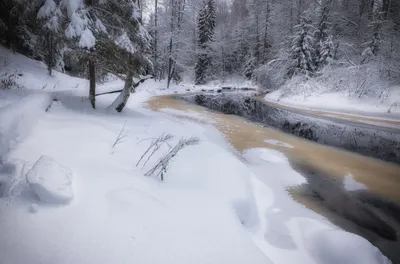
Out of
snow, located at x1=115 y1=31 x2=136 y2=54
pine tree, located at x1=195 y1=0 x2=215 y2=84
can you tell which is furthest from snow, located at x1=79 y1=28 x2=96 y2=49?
pine tree, located at x1=195 y1=0 x2=215 y2=84

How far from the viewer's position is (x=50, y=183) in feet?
9.45

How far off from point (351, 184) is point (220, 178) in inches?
152

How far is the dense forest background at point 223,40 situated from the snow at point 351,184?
774cm

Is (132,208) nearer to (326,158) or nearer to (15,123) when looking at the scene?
(15,123)

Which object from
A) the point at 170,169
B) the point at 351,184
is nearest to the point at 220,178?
the point at 170,169

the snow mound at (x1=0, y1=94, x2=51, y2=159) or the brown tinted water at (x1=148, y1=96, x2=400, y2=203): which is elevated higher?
the snow mound at (x1=0, y1=94, x2=51, y2=159)

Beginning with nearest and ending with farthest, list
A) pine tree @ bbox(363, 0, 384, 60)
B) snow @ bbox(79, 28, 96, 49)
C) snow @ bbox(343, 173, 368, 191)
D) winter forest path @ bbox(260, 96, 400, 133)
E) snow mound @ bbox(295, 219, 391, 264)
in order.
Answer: snow mound @ bbox(295, 219, 391, 264) → snow @ bbox(343, 173, 368, 191) → snow @ bbox(79, 28, 96, 49) → winter forest path @ bbox(260, 96, 400, 133) → pine tree @ bbox(363, 0, 384, 60)

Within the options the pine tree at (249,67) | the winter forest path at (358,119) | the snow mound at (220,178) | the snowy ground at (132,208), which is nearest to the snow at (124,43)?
the snowy ground at (132,208)

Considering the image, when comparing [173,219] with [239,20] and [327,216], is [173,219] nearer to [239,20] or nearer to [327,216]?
[327,216]

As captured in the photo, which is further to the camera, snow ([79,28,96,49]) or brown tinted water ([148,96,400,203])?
snow ([79,28,96,49])

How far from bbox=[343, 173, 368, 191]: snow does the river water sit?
0.08 metres

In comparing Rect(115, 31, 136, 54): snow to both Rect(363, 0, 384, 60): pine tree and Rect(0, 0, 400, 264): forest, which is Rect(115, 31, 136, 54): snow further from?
Rect(363, 0, 384, 60): pine tree

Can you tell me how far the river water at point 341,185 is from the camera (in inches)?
195

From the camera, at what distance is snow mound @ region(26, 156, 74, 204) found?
282cm
